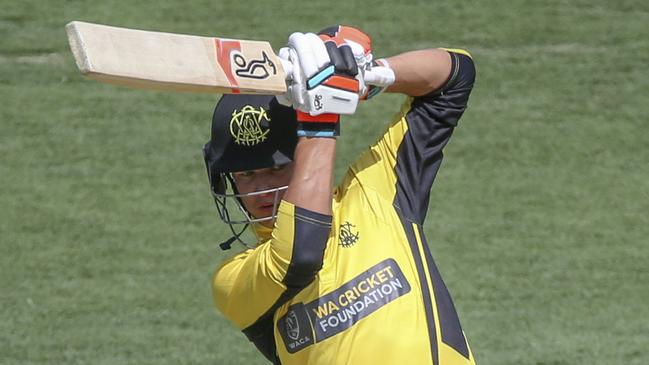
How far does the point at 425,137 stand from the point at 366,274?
0.51 metres

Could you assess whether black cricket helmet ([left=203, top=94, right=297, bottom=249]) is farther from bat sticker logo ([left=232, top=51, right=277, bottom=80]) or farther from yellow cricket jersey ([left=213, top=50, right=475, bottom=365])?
bat sticker logo ([left=232, top=51, right=277, bottom=80])

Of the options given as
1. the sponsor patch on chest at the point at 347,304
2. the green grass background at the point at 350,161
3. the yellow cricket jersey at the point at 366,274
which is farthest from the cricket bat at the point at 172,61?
the green grass background at the point at 350,161

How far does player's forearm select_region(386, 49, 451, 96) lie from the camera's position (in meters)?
3.55

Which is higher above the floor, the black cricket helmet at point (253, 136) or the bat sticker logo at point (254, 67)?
the bat sticker logo at point (254, 67)

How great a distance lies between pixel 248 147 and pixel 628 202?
13.9 ft

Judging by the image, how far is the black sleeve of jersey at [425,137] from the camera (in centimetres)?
368

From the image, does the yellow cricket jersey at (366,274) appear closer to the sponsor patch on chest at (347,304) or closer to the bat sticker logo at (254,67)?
the sponsor patch on chest at (347,304)

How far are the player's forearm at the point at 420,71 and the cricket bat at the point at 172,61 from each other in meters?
0.54

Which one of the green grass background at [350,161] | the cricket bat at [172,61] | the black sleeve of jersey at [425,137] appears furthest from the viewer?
the green grass background at [350,161]

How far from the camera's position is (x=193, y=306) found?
6461mm

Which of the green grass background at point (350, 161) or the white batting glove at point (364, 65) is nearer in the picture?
the white batting glove at point (364, 65)

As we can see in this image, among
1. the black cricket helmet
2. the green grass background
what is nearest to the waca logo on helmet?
the black cricket helmet

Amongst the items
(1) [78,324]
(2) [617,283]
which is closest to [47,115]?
(1) [78,324]

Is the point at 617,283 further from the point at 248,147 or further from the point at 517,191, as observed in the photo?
the point at 248,147
